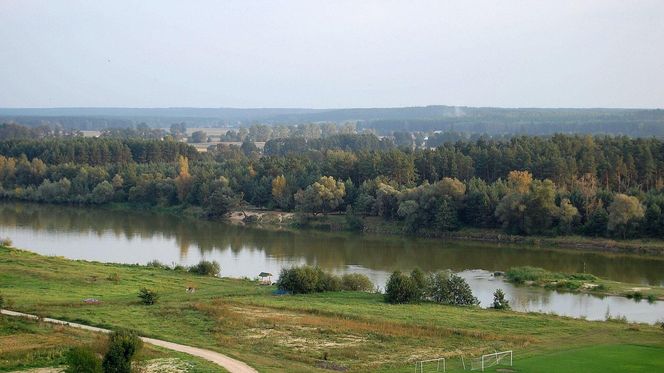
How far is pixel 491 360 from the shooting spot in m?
18.2

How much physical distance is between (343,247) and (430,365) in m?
26.6

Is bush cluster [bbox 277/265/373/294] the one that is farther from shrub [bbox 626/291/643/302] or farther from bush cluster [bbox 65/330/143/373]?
bush cluster [bbox 65/330/143/373]

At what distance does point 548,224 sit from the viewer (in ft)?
154

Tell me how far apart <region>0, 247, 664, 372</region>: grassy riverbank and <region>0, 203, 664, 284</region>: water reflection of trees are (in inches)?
471

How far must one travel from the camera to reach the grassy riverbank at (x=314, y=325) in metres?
19.4

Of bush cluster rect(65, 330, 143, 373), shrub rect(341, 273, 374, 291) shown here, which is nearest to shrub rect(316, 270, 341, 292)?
shrub rect(341, 273, 374, 291)

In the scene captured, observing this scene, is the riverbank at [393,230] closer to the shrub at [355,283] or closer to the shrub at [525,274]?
the shrub at [525,274]

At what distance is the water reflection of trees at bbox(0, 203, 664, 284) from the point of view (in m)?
38.7

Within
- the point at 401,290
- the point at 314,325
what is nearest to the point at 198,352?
the point at 314,325

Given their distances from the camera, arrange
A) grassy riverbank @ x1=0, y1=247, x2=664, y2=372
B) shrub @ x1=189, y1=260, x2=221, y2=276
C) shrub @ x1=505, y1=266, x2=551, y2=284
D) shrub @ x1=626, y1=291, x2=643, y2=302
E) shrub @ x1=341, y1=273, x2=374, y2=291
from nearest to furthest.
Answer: grassy riverbank @ x1=0, y1=247, x2=664, y2=372, shrub @ x1=341, y1=273, x2=374, y2=291, shrub @ x1=626, y1=291, x2=643, y2=302, shrub @ x1=505, y1=266, x2=551, y2=284, shrub @ x1=189, y1=260, x2=221, y2=276

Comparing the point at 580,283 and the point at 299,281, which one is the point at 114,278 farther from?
the point at 580,283

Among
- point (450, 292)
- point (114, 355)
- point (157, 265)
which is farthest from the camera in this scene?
point (157, 265)

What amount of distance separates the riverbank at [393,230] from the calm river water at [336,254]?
1564 millimetres

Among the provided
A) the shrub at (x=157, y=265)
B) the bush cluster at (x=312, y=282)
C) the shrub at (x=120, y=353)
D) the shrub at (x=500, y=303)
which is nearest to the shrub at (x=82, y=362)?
the shrub at (x=120, y=353)
